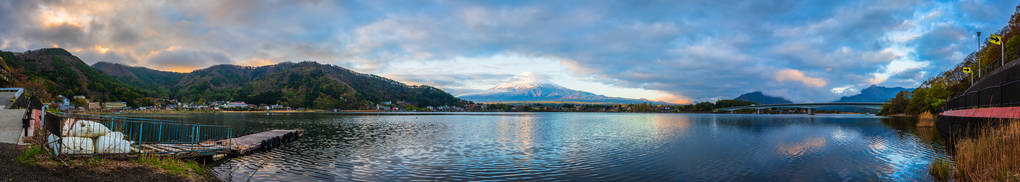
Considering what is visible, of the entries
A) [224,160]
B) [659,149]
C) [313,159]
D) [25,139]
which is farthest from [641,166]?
[25,139]

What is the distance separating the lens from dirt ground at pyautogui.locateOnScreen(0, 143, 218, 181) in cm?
820

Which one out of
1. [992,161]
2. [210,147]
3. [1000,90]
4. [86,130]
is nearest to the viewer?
[992,161]

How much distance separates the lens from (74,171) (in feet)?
30.3

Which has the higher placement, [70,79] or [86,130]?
[70,79]

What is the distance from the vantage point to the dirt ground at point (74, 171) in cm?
820

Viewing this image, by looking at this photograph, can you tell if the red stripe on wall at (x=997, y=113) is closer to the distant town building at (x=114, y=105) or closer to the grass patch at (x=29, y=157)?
the grass patch at (x=29, y=157)

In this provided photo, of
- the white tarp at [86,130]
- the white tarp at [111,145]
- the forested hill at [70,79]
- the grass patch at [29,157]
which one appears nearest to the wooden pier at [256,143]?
the white tarp at [111,145]

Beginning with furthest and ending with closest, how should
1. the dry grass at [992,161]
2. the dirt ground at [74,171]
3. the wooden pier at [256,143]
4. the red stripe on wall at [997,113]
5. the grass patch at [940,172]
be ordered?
1. the wooden pier at [256,143]
2. the red stripe on wall at [997,113]
3. the grass patch at [940,172]
4. the dry grass at [992,161]
5. the dirt ground at [74,171]

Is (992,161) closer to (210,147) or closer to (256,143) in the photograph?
(210,147)

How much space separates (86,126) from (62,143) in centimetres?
100

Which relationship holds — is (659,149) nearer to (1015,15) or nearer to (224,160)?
(224,160)

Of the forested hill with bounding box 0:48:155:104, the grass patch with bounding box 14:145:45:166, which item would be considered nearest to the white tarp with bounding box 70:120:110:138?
the grass patch with bounding box 14:145:45:166

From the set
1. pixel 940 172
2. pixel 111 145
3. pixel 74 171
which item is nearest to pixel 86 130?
pixel 111 145

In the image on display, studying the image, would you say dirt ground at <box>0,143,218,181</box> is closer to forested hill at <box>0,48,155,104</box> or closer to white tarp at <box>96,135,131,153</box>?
white tarp at <box>96,135,131,153</box>
